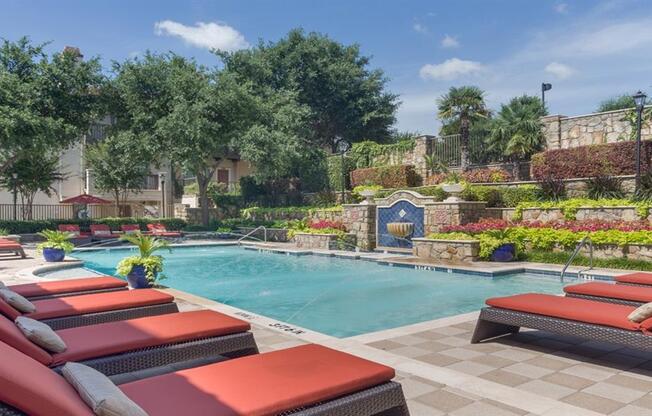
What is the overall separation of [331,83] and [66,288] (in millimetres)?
31068

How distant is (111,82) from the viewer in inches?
985

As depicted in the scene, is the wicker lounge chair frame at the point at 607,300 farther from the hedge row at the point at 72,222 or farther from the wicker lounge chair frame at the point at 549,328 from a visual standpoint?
the hedge row at the point at 72,222

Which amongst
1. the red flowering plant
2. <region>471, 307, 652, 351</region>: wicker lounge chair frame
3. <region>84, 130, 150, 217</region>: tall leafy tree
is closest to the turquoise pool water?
<region>471, 307, 652, 351</region>: wicker lounge chair frame

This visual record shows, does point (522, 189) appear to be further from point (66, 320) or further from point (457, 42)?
point (66, 320)

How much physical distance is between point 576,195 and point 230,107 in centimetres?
1637

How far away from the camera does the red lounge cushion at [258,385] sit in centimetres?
269

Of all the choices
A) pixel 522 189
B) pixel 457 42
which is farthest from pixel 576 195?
pixel 457 42

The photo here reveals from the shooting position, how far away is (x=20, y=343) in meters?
3.29

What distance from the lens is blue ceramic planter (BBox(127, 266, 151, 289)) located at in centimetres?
921

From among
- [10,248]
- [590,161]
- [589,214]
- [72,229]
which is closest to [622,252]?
[589,214]

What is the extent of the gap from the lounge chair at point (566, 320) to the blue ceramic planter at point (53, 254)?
487 inches

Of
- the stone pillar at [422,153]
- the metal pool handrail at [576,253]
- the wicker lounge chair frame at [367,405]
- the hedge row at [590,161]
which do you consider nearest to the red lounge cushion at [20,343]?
the wicker lounge chair frame at [367,405]

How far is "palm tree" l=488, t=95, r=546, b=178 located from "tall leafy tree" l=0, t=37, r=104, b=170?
18.6 metres

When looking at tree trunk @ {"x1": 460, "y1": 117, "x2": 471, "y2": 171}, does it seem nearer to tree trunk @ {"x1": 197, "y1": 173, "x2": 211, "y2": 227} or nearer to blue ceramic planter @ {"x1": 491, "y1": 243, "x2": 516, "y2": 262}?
blue ceramic planter @ {"x1": 491, "y1": 243, "x2": 516, "y2": 262}
